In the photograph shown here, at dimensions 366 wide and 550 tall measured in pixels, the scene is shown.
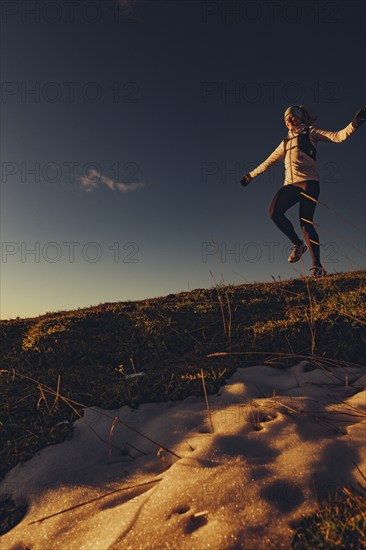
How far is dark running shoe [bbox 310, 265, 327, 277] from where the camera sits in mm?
6820

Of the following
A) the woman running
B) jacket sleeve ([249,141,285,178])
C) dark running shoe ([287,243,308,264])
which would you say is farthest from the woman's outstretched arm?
dark running shoe ([287,243,308,264])

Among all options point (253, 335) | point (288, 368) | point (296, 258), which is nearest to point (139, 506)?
point (288, 368)

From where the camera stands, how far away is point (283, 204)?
23.7ft

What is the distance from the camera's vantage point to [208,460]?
216cm

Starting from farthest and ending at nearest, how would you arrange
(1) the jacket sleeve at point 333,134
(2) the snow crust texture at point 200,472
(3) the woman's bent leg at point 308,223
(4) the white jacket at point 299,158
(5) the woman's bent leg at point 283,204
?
(5) the woman's bent leg at point 283,204
(4) the white jacket at point 299,158
(3) the woman's bent leg at point 308,223
(1) the jacket sleeve at point 333,134
(2) the snow crust texture at point 200,472

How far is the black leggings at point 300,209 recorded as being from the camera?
696 centimetres

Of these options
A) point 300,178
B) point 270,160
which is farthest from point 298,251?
point 270,160

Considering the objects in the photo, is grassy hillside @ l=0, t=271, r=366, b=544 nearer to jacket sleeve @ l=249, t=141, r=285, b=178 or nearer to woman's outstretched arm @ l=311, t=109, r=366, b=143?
woman's outstretched arm @ l=311, t=109, r=366, b=143

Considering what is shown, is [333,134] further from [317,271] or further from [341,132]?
[317,271]

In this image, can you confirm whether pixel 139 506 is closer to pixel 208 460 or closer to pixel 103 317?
pixel 208 460

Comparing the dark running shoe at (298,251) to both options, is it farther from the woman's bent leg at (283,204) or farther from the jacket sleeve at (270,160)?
the jacket sleeve at (270,160)

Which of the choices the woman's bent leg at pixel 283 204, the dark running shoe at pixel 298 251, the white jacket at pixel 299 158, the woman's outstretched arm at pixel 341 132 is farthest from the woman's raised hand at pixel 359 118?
the dark running shoe at pixel 298 251

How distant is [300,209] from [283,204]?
356mm

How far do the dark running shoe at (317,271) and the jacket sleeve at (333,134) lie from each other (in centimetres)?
241
